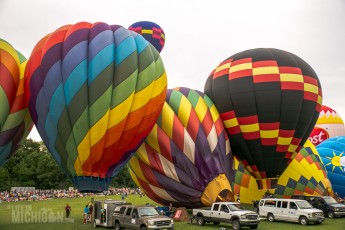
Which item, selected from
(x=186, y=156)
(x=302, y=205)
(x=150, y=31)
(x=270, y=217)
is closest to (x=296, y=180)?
(x=270, y=217)

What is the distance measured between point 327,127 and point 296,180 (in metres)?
22.5

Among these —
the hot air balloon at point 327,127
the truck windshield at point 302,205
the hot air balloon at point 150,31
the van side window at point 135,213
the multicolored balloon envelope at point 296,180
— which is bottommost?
the truck windshield at point 302,205

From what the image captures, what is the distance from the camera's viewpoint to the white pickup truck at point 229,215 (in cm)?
1580

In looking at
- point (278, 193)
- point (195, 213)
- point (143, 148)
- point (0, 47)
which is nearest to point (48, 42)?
point (0, 47)

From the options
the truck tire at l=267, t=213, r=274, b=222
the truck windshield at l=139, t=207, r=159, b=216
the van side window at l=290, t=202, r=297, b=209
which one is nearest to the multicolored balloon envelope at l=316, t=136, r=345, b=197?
the truck tire at l=267, t=213, r=274, b=222

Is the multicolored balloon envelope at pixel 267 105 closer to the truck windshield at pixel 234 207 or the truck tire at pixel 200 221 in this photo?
the truck windshield at pixel 234 207

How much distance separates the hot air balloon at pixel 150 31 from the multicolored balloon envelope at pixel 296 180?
13673 millimetres

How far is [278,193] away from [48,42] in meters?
15.3

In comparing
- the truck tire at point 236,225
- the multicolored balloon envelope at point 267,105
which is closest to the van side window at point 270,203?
the multicolored balloon envelope at point 267,105

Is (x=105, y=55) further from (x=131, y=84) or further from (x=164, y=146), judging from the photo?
(x=164, y=146)

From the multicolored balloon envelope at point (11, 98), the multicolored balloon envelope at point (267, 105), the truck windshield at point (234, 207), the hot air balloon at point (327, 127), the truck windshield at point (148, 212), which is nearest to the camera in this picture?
the truck windshield at point (148, 212)

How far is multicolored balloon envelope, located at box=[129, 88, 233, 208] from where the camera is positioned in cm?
1847

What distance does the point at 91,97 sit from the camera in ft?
46.8

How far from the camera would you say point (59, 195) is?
43.5m
